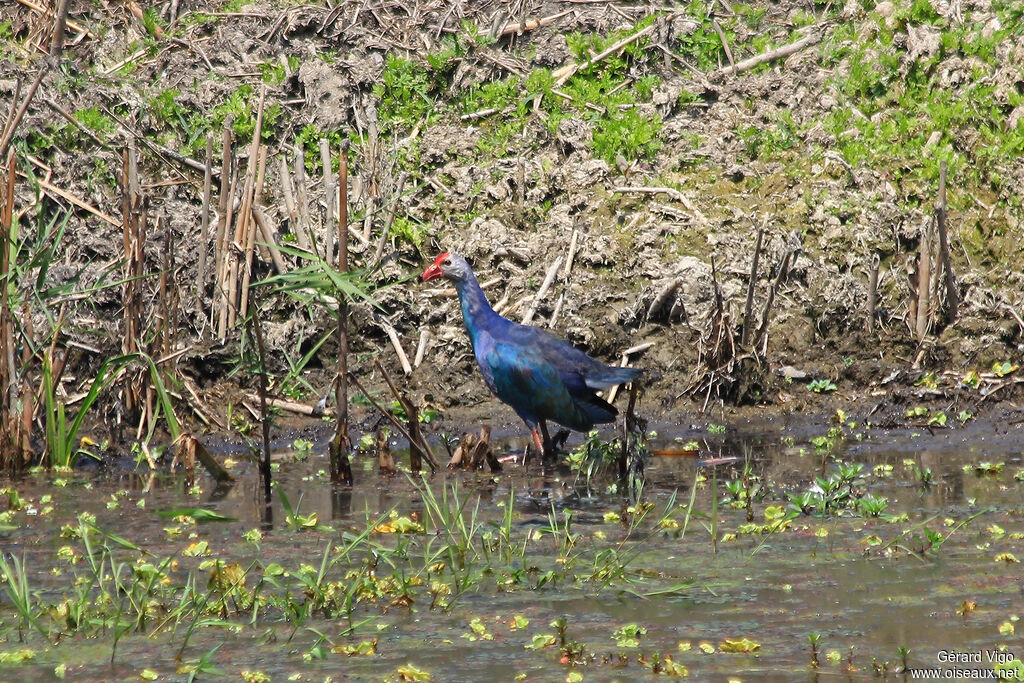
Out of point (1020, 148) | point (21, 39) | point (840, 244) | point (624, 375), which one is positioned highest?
point (21, 39)

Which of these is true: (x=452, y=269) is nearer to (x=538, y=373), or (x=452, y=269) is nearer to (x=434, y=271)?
(x=434, y=271)

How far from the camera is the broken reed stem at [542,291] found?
921 centimetres

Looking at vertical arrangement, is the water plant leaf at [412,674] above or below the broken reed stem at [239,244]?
below

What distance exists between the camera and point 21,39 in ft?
38.3

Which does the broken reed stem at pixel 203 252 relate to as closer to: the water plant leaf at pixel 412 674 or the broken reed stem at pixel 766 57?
the broken reed stem at pixel 766 57

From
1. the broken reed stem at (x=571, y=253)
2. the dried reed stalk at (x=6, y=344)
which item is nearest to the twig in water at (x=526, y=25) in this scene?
the broken reed stem at (x=571, y=253)

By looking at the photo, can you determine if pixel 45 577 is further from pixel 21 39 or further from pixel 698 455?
pixel 21 39

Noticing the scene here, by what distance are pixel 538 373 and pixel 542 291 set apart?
1.64 meters

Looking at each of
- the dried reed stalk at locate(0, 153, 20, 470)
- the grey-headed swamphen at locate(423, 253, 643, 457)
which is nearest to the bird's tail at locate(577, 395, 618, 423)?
the grey-headed swamphen at locate(423, 253, 643, 457)

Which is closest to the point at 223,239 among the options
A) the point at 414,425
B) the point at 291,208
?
the point at 291,208

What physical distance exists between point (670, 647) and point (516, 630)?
1.92ft

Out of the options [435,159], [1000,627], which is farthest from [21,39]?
[1000,627]

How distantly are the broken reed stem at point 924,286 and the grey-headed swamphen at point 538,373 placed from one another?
96.3 inches

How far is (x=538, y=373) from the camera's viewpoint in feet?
25.4
